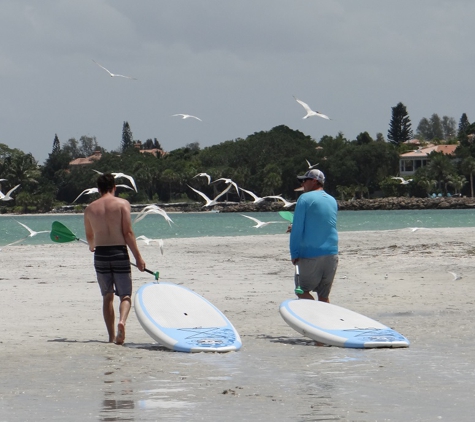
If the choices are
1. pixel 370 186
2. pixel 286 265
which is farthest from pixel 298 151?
pixel 286 265

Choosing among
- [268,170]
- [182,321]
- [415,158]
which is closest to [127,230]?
[182,321]

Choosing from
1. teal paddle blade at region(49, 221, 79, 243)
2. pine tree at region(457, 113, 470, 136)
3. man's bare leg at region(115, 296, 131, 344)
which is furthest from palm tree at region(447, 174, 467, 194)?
man's bare leg at region(115, 296, 131, 344)

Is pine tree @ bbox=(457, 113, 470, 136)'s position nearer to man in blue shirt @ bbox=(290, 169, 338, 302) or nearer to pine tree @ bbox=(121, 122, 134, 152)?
pine tree @ bbox=(121, 122, 134, 152)

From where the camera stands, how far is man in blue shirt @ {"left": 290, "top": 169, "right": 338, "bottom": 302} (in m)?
8.59

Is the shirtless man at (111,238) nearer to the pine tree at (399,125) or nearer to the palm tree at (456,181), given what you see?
the palm tree at (456,181)

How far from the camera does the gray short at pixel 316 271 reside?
8.66 metres

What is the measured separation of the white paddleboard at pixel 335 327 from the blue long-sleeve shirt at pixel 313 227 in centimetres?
52

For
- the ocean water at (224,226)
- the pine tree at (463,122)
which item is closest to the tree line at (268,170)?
the ocean water at (224,226)

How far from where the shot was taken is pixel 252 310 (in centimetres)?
1129

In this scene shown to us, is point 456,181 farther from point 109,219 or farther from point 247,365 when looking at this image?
point 247,365

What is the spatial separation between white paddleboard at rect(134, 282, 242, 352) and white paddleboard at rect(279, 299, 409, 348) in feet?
2.00

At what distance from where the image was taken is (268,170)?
114375mm

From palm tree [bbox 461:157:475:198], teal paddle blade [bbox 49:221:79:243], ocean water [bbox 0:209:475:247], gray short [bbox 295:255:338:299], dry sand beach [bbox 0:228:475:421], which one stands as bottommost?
ocean water [bbox 0:209:475:247]

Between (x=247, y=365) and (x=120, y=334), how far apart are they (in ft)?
4.50
